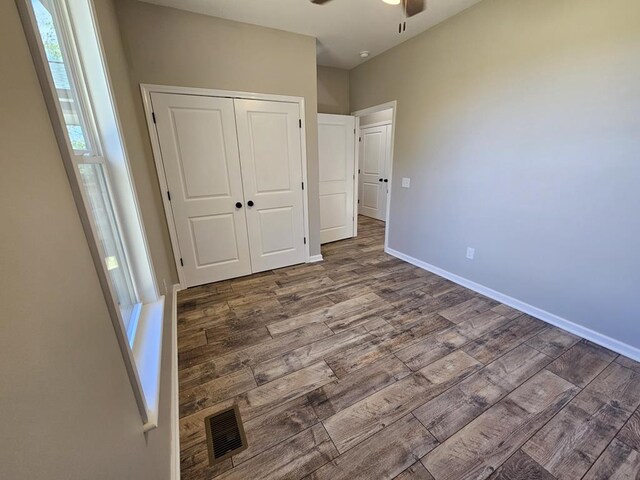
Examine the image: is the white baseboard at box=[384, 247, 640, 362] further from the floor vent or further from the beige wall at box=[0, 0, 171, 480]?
the beige wall at box=[0, 0, 171, 480]

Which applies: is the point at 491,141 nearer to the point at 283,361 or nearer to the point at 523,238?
the point at 523,238

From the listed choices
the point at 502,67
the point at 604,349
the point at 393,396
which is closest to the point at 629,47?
the point at 502,67

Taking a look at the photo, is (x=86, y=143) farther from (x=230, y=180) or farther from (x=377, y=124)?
(x=377, y=124)

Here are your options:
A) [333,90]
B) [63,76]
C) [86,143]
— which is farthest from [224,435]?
[333,90]

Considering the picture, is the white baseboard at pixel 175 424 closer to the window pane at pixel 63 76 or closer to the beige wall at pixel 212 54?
the window pane at pixel 63 76

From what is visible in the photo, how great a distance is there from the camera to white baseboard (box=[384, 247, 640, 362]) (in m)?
1.92

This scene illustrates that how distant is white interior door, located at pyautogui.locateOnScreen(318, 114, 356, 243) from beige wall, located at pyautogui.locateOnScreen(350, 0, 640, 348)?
1.14 m

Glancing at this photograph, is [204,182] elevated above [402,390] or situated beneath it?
elevated above

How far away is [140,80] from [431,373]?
3.38 m

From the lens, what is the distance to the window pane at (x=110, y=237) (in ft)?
4.17

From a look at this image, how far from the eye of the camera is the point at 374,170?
5840 millimetres

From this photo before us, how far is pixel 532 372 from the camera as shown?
1.78 meters

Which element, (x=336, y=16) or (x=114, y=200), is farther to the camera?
(x=336, y=16)

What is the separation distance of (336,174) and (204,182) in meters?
2.14
